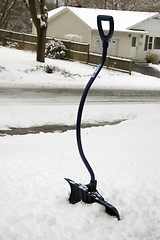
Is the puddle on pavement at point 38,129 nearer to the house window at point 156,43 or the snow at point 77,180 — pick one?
the snow at point 77,180

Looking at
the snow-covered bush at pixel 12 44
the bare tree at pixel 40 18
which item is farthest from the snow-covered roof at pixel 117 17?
the bare tree at pixel 40 18

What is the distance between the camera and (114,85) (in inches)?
708

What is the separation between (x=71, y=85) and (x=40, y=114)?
631cm

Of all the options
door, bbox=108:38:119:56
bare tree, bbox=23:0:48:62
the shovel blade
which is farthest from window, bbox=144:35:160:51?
the shovel blade

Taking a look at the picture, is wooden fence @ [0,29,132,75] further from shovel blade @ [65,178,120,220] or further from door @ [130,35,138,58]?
shovel blade @ [65,178,120,220]

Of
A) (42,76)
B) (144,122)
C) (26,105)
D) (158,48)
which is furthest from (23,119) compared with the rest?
(158,48)

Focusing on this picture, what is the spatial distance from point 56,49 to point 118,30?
685 centimetres

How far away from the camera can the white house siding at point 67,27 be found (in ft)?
96.8

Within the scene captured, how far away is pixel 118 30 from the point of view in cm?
2900

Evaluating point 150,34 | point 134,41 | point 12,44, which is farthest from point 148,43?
point 12,44

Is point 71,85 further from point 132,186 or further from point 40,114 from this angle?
point 132,186

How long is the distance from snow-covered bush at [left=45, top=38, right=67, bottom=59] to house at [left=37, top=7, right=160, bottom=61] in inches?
162

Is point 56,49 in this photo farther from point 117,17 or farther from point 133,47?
point 117,17

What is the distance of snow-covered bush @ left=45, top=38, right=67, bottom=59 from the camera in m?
25.3
